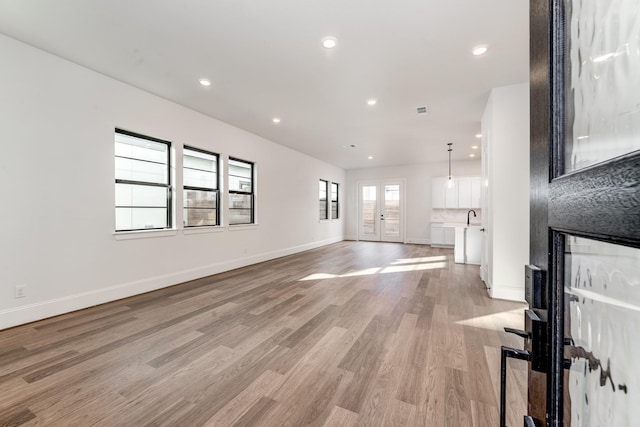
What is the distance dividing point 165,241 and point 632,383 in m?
4.55

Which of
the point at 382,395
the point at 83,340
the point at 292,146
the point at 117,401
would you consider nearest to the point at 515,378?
the point at 382,395

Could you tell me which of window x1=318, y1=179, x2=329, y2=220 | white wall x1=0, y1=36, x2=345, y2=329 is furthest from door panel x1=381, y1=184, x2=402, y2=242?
white wall x1=0, y1=36, x2=345, y2=329

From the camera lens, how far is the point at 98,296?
3252mm

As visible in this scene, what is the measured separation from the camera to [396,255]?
6852 millimetres

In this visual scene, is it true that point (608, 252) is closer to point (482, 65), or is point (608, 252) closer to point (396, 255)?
point (482, 65)

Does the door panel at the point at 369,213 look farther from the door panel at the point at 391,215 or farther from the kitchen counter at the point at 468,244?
the kitchen counter at the point at 468,244

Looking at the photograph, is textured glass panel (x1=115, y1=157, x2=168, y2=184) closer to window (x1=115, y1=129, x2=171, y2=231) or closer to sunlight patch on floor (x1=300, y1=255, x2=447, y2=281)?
window (x1=115, y1=129, x2=171, y2=231)

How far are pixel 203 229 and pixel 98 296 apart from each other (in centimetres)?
167

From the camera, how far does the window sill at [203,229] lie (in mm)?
4341

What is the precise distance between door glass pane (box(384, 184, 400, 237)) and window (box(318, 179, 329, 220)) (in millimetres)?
2176

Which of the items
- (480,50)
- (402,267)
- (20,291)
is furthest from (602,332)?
(402,267)

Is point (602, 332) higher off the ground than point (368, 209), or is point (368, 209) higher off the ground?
point (368, 209)

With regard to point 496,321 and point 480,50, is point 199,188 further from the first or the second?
point 496,321

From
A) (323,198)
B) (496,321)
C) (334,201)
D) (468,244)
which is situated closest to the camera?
(496,321)
